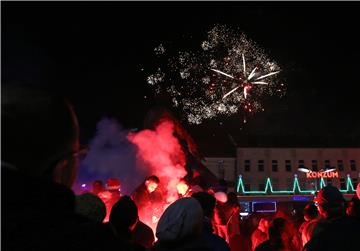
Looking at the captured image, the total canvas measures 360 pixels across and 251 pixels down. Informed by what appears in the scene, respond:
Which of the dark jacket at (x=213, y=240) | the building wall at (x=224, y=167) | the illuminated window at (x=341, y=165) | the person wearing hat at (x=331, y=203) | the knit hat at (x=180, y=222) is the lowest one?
the knit hat at (x=180, y=222)

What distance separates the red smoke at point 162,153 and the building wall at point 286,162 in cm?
4003

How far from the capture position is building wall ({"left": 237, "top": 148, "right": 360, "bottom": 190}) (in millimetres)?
49719

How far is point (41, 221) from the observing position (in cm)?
110

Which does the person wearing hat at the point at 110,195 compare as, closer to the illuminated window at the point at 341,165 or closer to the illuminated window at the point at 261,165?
the illuminated window at the point at 261,165

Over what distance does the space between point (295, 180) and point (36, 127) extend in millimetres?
49246

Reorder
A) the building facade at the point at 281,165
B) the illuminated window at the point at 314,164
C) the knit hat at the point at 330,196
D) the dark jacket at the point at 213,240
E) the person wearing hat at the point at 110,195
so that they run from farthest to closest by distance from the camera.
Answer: the illuminated window at the point at 314,164
the building facade at the point at 281,165
the person wearing hat at the point at 110,195
the knit hat at the point at 330,196
the dark jacket at the point at 213,240

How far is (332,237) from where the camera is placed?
147 inches

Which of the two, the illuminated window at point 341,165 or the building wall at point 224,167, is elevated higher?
the illuminated window at point 341,165

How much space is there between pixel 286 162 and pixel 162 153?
1701 inches

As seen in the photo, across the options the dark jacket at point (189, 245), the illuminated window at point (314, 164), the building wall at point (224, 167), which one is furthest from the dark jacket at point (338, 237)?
the illuminated window at point (314, 164)

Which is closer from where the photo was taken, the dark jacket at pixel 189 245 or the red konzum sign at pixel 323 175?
the dark jacket at pixel 189 245

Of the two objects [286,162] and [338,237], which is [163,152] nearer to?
[338,237]

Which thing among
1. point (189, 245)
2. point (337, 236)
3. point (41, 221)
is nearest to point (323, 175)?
point (337, 236)

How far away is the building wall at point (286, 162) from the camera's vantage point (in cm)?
4972
